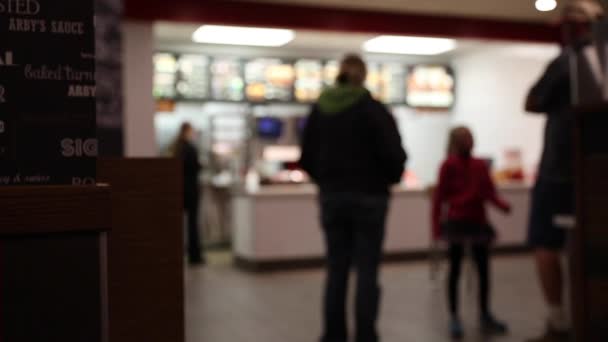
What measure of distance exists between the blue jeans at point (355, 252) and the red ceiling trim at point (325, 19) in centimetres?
370

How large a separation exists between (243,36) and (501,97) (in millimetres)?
3607

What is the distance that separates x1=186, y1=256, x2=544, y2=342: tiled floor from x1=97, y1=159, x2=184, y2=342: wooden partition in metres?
2.23

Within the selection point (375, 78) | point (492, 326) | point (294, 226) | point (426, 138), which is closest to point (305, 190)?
point (294, 226)

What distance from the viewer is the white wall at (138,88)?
6648 mm

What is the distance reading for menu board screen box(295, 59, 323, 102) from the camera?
966 centimetres

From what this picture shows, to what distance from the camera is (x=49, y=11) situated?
1422 mm

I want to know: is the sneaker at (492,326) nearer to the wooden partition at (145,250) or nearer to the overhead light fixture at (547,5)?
the overhead light fixture at (547,5)

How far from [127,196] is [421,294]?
162 inches

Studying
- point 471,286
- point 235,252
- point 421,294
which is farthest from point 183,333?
point 235,252

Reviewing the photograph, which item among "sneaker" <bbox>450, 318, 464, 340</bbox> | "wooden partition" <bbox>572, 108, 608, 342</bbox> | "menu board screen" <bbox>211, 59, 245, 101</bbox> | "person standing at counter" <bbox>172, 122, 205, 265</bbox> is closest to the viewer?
"wooden partition" <bbox>572, 108, 608, 342</bbox>

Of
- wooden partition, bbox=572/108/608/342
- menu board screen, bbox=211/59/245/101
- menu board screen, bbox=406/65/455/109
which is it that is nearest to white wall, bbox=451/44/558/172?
menu board screen, bbox=406/65/455/109

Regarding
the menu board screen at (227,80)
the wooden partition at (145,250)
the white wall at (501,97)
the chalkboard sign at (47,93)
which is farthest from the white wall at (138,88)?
the chalkboard sign at (47,93)

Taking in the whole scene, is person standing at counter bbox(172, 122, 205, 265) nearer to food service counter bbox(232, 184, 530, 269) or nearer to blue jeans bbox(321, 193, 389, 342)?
food service counter bbox(232, 184, 530, 269)

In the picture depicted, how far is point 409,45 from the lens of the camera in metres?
9.26
